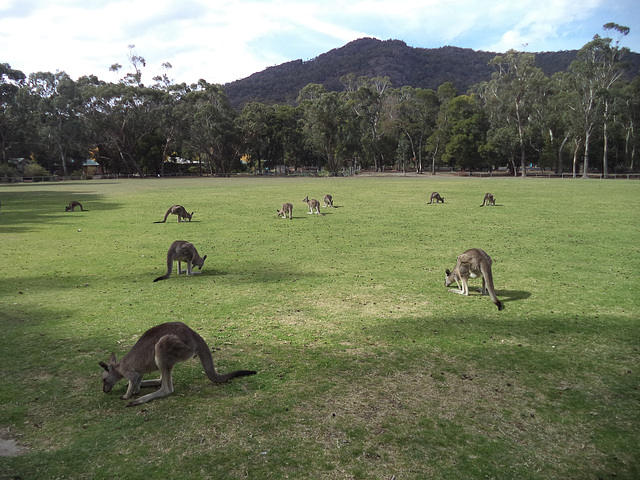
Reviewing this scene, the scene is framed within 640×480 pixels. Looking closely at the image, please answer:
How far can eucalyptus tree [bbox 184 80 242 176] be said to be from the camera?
81.6 metres

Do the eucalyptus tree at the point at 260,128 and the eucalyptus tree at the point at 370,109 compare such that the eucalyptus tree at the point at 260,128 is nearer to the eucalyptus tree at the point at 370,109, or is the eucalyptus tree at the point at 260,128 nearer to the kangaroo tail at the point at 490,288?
the eucalyptus tree at the point at 370,109

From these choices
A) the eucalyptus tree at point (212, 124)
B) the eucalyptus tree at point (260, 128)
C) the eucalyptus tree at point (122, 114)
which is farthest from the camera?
the eucalyptus tree at point (260, 128)

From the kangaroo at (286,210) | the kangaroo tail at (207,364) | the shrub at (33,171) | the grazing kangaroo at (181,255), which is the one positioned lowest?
the kangaroo tail at (207,364)

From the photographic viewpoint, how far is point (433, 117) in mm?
91250

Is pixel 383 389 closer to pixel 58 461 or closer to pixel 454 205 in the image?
pixel 58 461

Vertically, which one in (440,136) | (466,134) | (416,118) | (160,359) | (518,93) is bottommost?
(160,359)

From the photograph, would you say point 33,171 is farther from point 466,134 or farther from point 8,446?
point 8,446

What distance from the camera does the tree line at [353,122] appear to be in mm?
68875

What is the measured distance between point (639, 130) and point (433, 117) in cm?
3588

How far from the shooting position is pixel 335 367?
515cm

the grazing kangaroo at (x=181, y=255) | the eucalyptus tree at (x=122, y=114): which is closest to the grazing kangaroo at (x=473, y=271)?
the grazing kangaroo at (x=181, y=255)

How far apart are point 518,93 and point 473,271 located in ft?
243

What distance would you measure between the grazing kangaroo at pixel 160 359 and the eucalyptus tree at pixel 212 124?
81569 mm

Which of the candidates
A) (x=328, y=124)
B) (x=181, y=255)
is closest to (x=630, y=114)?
(x=328, y=124)
